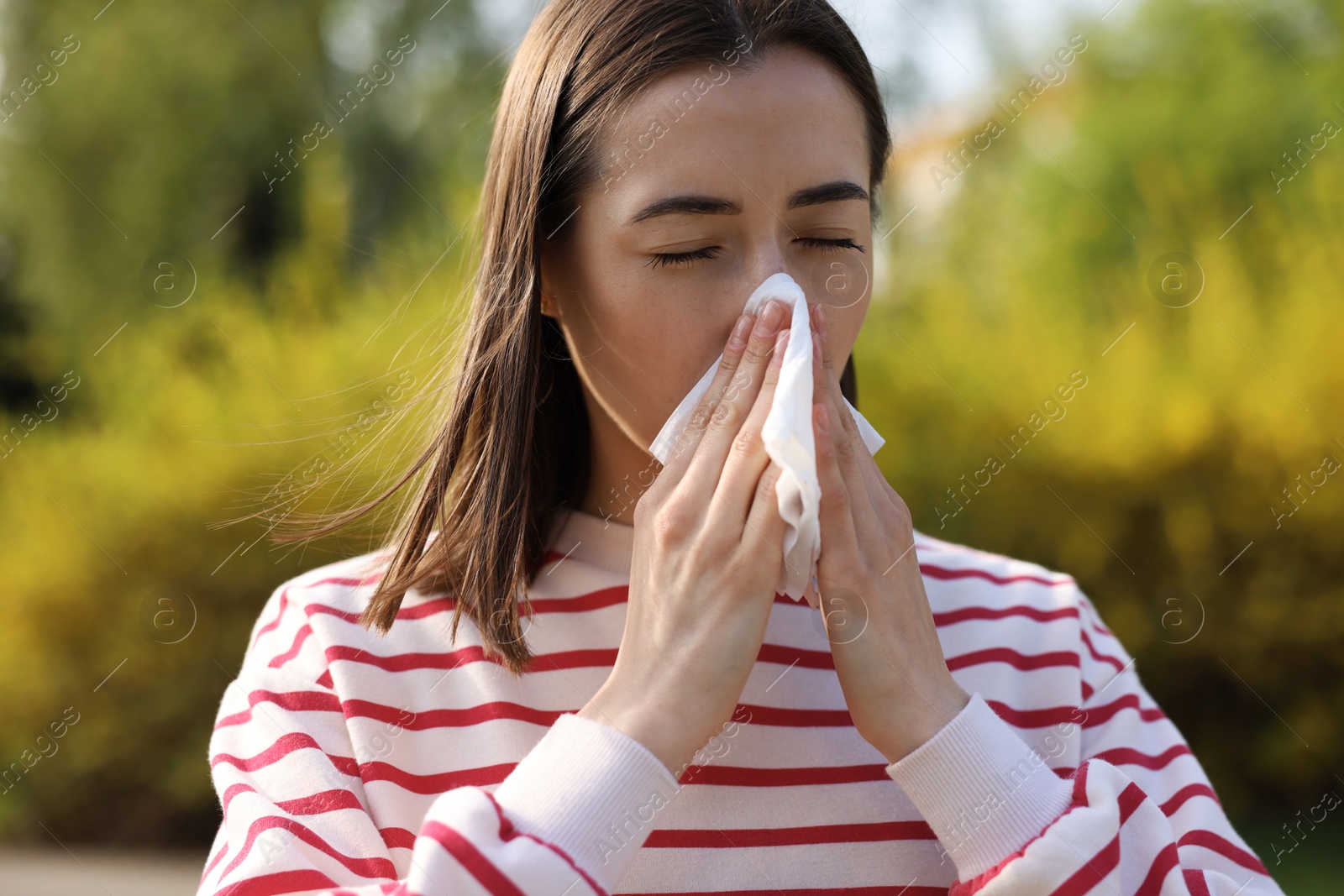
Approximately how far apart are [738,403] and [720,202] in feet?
0.95

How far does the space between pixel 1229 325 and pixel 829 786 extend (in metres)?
3.32

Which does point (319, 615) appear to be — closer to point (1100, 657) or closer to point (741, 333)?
point (741, 333)

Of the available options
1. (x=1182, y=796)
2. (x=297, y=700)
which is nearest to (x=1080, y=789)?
(x=1182, y=796)

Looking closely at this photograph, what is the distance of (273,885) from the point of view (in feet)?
4.62

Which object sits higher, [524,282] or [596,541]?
[524,282]

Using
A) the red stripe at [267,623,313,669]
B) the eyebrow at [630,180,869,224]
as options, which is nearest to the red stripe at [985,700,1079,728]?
the eyebrow at [630,180,869,224]

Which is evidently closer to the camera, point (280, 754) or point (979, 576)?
point (280, 754)

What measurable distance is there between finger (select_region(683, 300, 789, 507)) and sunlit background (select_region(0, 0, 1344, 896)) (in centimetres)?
70

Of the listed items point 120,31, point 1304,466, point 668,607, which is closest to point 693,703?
point 668,607

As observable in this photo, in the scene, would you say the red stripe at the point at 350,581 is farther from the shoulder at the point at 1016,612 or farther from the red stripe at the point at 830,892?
the shoulder at the point at 1016,612

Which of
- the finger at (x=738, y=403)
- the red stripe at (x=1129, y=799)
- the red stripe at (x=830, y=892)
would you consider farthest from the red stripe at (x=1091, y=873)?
the finger at (x=738, y=403)

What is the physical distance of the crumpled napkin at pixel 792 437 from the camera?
144cm

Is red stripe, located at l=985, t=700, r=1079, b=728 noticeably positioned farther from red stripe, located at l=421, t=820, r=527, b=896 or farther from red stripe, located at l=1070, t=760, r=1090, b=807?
red stripe, located at l=421, t=820, r=527, b=896

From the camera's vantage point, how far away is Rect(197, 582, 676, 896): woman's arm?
4.20ft
